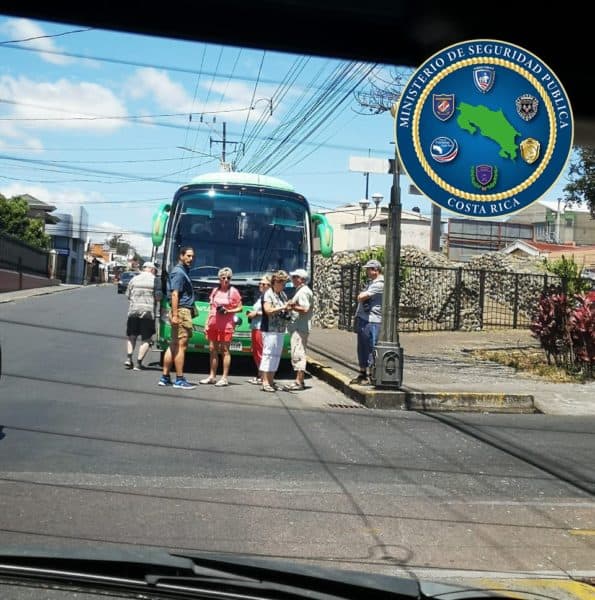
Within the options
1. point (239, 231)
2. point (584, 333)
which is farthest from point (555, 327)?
point (239, 231)

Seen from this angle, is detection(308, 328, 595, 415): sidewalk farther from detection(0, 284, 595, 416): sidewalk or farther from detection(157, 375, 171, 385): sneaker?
detection(157, 375, 171, 385): sneaker

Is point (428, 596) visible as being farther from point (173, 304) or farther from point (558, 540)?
point (173, 304)

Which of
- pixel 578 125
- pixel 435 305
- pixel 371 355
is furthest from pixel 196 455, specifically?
pixel 435 305

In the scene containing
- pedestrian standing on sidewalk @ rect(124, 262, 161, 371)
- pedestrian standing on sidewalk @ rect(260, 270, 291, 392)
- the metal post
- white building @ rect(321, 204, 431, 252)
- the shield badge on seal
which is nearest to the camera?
the shield badge on seal

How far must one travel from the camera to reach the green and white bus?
1575 cm

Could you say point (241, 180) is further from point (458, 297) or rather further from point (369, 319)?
point (458, 297)

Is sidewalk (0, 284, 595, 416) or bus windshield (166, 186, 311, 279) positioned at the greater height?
bus windshield (166, 186, 311, 279)

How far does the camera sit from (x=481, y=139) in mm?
6828

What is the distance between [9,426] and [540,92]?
623 centimetres

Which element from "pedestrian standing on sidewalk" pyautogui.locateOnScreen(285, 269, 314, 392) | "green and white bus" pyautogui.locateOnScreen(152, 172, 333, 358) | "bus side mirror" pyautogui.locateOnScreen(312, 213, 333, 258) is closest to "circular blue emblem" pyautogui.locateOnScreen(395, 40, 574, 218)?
"pedestrian standing on sidewalk" pyautogui.locateOnScreen(285, 269, 314, 392)

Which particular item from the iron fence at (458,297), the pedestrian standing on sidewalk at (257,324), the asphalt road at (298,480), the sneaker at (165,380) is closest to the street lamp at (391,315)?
the asphalt road at (298,480)

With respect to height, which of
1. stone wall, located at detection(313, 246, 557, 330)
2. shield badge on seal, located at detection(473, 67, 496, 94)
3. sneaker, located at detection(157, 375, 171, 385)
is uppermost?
shield badge on seal, located at detection(473, 67, 496, 94)

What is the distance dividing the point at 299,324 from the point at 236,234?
2884 millimetres

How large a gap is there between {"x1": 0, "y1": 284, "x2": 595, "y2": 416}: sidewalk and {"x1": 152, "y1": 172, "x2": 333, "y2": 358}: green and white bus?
198 centimetres
